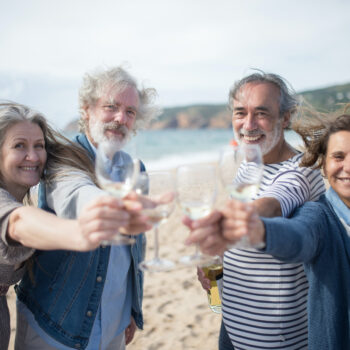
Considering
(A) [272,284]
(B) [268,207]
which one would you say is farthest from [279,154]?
(A) [272,284]

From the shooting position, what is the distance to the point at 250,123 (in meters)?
2.38

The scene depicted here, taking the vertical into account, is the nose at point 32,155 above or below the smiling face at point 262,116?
below

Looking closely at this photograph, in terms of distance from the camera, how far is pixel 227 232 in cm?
133

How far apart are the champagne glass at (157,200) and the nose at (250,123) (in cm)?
113

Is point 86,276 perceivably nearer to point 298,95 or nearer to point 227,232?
point 227,232

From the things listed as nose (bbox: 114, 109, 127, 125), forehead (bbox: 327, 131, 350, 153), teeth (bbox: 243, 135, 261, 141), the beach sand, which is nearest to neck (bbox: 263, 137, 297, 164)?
teeth (bbox: 243, 135, 261, 141)

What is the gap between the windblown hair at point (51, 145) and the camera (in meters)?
1.95

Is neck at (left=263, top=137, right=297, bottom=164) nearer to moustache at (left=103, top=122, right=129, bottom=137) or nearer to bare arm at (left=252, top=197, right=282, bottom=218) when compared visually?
bare arm at (left=252, top=197, right=282, bottom=218)

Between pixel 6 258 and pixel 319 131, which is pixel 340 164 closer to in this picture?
pixel 319 131

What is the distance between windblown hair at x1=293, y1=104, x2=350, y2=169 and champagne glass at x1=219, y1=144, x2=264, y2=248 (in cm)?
75

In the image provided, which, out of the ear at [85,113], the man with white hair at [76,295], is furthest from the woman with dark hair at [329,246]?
the ear at [85,113]

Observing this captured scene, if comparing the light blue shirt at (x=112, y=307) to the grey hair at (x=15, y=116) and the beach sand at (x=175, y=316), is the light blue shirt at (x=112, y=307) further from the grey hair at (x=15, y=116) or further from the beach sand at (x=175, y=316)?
the beach sand at (x=175, y=316)

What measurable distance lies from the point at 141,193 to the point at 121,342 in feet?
5.51

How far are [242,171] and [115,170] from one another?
0.53 m
